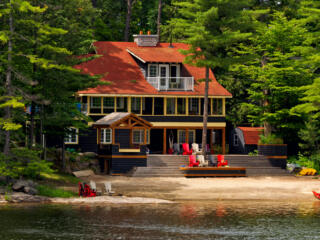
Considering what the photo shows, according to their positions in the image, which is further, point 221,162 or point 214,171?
point 221,162

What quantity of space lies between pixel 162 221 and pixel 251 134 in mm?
28644

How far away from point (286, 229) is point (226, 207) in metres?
6.71

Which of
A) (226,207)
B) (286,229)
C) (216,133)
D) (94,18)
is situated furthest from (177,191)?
(94,18)

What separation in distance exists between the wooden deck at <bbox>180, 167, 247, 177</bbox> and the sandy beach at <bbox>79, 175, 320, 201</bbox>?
3.45 feet

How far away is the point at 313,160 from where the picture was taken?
168 ft

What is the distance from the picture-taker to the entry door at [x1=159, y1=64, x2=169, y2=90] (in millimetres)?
56469

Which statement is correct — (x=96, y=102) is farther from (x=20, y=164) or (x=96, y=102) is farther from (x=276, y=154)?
(x=20, y=164)

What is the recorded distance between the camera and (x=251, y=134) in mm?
58312

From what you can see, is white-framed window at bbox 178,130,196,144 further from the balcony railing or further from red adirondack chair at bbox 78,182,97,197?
red adirondack chair at bbox 78,182,97,197

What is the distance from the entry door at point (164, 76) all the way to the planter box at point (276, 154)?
1069 cm

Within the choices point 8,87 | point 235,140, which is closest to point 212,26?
point 235,140

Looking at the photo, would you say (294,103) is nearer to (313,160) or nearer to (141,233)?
(313,160)

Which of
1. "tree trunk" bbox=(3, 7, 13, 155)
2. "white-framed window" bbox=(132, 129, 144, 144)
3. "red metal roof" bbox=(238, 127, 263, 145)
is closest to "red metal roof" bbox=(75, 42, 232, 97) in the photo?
"red metal roof" bbox=(238, 127, 263, 145)

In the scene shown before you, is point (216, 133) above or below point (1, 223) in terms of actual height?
above
